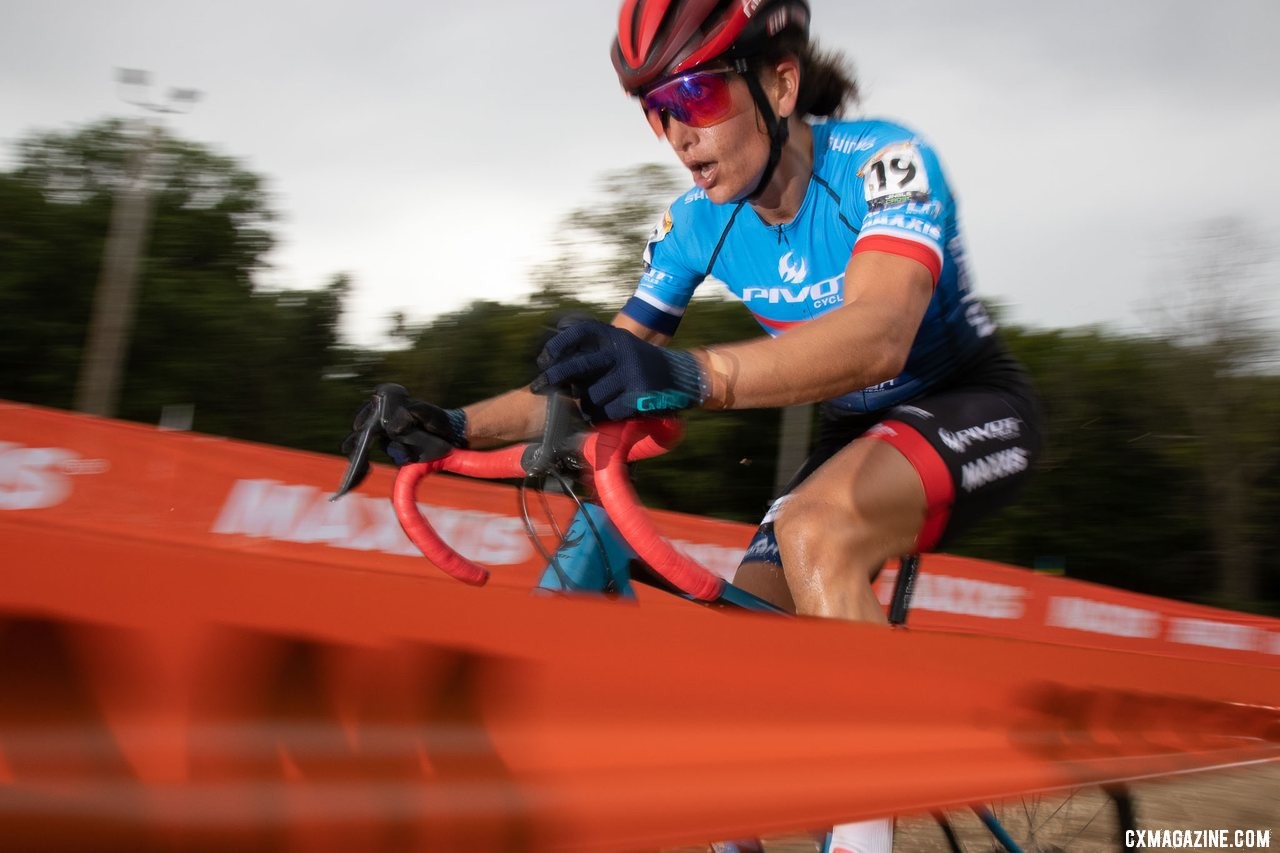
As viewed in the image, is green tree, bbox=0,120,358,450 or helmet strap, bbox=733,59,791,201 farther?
green tree, bbox=0,120,358,450

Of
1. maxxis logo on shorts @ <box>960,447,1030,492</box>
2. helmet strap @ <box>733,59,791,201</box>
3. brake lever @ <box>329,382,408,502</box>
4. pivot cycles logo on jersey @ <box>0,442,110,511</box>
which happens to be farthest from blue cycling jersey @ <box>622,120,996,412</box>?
pivot cycles logo on jersey @ <box>0,442,110,511</box>

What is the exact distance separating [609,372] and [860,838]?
99cm

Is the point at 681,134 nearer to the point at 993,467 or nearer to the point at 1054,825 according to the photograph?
the point at 993,467

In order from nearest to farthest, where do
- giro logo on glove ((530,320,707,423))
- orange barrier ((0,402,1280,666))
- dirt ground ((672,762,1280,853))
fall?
giro logo on glove ((530,320,707,423))
dirt ground ((672,762,1280,853))
orange barrier ((0,402,1280,666))

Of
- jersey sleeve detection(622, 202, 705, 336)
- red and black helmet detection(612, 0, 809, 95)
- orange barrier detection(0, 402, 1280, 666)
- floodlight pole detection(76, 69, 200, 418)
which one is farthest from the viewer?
floodlight pole detection(76, 69, 200, 418)

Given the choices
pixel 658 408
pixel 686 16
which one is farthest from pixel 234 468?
pixel 658 408

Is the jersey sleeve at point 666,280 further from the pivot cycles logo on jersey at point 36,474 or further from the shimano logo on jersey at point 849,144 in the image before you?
the pivot cycles logo on jersey at point 36,474

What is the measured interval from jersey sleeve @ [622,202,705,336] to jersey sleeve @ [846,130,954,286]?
71 cm

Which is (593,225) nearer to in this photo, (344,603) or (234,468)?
(234,468)

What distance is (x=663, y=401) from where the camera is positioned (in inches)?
68.4

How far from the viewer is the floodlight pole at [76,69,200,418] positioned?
57.6ft

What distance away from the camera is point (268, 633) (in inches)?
52.6

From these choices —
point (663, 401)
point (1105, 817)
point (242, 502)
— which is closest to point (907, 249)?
point (663, 401)

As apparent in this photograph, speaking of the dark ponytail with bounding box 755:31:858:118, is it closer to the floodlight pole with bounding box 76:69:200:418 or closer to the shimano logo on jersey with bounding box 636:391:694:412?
the shimano logo on jersey with bounding box 636:391:694:412
